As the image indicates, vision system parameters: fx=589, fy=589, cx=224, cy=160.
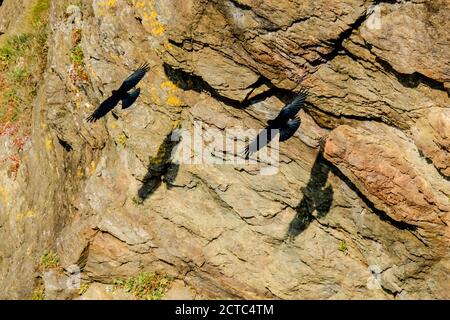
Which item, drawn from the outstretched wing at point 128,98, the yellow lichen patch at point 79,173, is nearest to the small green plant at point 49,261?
the yellow lichen patch at point 79,173

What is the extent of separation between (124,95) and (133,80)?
0.33 m

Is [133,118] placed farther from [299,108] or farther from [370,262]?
[370,262]

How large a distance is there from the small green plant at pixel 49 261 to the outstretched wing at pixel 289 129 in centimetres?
639

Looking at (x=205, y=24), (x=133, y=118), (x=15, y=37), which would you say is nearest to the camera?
(x=205, y=24)

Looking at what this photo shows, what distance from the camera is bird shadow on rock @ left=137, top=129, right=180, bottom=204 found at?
1243 cm

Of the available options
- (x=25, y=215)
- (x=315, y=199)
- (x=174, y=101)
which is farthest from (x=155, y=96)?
(x=25, y=215)

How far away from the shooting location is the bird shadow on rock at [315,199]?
36.8 feet

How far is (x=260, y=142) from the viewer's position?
450 inches

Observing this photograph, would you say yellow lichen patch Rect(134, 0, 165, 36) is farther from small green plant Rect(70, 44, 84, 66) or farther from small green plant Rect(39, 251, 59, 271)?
small green plant Rect(39, 251, 59, 271)

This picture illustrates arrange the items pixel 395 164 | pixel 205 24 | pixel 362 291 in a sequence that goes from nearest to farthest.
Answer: pixel 395 164 < pixel 205 24 < pixel 362 291

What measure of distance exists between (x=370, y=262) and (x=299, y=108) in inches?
136


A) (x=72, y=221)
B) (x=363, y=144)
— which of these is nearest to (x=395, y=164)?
(x=363, y=144)

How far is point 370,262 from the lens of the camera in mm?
11469

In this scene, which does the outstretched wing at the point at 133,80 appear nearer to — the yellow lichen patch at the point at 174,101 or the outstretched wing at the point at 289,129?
the yellow lichen patch at the point at 174,101
